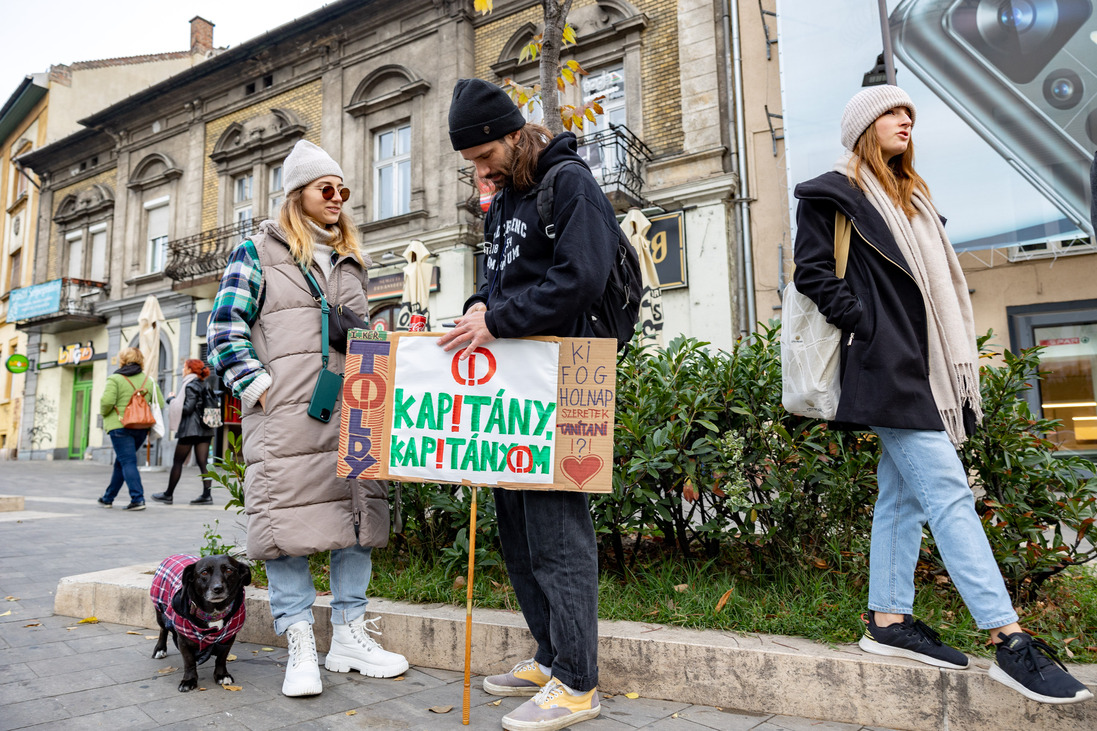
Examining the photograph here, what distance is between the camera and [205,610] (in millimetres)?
2600

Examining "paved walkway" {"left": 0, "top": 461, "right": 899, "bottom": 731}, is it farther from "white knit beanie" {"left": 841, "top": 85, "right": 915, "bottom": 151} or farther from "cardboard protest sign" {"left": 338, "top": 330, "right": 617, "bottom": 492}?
"white knit beanie" {"left": 841, "top": 85, "right": 915, "bottom": 151}

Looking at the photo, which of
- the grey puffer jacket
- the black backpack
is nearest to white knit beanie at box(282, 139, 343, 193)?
the grey puffer jacket

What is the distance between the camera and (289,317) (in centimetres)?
272

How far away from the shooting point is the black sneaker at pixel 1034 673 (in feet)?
6.12

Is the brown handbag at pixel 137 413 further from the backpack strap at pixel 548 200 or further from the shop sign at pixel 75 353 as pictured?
the shop sign at pixel 75 353

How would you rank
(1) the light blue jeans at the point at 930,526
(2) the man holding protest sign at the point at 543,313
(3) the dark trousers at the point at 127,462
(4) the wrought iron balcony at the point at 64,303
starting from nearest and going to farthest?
(1) the light blue jeans at the point at 930,526 < (2) the man holding protest sign at the point at 543,313 < (3) the dark trousers at the point at 127,462 < (4) the wrought iron balcony at the point at 64,303

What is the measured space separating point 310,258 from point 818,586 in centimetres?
237

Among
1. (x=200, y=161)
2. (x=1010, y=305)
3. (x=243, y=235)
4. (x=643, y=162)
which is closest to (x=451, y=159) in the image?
(x=643, y=162)

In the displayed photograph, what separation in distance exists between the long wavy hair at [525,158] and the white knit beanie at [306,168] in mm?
918

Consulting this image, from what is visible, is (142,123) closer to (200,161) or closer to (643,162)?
(200,161)

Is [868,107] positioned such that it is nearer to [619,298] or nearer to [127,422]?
[619,298]

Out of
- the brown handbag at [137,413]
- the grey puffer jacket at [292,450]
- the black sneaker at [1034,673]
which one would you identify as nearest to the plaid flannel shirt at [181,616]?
the grey puffer jacket at [292,450]

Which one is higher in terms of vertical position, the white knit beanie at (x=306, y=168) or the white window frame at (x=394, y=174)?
the white window frame at (x=394, y=174)

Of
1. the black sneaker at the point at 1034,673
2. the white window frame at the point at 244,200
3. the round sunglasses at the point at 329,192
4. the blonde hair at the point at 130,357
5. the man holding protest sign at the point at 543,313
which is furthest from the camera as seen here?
the white window frame at the point at 244,200
